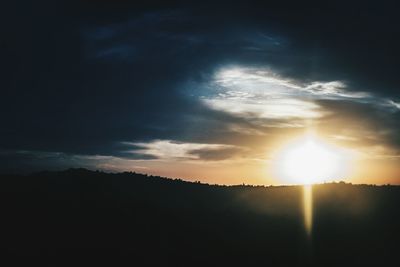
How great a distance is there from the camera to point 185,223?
2827 cm

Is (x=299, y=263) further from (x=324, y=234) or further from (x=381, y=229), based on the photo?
(x=381, y=229)

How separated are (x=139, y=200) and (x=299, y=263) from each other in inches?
550

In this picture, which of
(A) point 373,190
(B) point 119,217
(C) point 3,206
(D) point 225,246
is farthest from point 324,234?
(C) point 3,206

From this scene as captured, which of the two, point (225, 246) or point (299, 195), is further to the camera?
point (299, 195)

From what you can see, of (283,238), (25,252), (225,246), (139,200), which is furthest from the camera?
(139,200)

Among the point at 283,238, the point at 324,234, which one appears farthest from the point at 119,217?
the point at 324,234

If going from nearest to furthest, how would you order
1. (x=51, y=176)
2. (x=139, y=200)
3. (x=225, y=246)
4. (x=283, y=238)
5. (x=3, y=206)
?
(x=225, y=246)
(x=283, y=238)
(x=3, y=206)
(x=139, y=200)
(x=51, y=176)

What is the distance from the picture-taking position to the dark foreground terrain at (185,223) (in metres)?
23.2

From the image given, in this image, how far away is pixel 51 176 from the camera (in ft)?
122

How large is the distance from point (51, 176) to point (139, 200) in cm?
992

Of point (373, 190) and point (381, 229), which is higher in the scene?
point (373, 190)

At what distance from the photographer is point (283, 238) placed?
26.8 metres

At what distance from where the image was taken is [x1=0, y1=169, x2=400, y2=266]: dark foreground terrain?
23.2 m

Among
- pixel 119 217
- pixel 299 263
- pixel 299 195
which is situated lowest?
pixel 299 263
